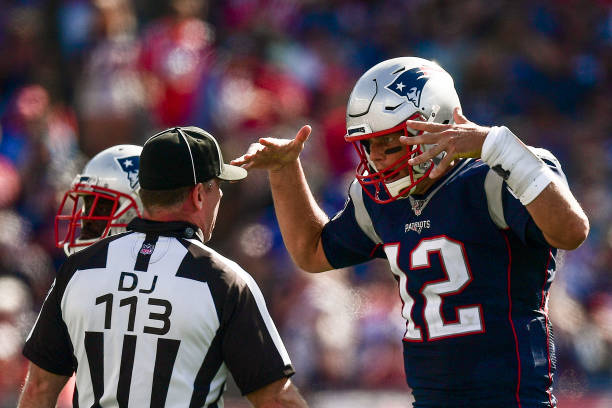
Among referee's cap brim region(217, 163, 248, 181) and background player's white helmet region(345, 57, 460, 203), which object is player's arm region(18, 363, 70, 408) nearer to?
referee's cap brim region(217, 163, 248, 181)

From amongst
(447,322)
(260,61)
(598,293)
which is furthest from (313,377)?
(447,322)

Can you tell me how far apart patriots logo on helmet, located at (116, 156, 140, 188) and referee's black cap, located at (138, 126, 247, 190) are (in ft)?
3.12

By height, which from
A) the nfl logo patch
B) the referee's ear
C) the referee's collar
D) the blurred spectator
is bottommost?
the nfl logo patch

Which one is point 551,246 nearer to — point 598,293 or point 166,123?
point 598,293

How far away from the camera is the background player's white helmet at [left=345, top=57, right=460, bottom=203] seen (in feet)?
12.8

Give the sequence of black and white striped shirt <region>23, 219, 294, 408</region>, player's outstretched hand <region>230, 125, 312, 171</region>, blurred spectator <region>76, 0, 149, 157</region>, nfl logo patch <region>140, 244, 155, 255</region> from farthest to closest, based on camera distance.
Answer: blurred spectator <region>76, 0, 149, 157</region>, player's outstretched hand <region>230, 125, 312, 171</region>, nfl logo patch <region>140, 244, 155, 255</region>, black and white striped shirt <region>23, 219, 294, 408</region>

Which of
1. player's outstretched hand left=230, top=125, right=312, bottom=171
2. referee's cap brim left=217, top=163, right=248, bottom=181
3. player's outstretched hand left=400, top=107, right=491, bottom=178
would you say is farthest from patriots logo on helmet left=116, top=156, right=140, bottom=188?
player's outstretched hand left=400, top=107, right=491, bottom=178

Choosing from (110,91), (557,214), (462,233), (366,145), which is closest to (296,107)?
(110,91)

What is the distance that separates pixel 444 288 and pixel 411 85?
0.79 m

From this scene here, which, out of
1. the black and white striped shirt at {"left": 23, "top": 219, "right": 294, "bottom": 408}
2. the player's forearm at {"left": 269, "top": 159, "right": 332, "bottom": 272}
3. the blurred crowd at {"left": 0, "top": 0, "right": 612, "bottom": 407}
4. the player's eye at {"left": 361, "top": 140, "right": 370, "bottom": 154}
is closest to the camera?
the black and white striped shirt at {"left": 23, "top": 219, "right": 294, "bottom": 408}

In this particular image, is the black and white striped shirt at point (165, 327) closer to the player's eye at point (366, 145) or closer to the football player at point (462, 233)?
the football player at point (462, 233)

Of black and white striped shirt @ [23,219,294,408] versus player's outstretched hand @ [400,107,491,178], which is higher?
player's outstretched hand @ [400,107,491,178]

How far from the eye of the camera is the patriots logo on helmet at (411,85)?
3955 mm

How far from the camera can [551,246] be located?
3572 millimetres
